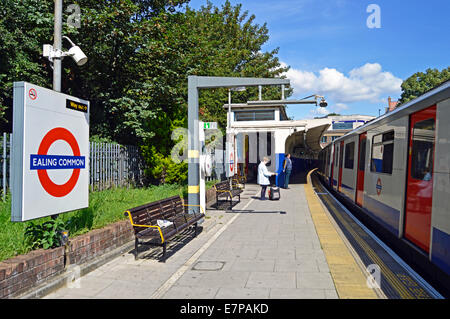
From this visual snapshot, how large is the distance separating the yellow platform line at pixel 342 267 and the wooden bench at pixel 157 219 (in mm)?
2774

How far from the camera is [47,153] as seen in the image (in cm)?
469

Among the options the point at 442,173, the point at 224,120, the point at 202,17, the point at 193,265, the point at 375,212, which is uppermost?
the point at 202,17

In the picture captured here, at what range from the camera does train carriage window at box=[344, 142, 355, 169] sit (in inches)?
464

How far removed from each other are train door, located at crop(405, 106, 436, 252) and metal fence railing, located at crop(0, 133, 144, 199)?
320 inches

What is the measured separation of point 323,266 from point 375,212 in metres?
3.31

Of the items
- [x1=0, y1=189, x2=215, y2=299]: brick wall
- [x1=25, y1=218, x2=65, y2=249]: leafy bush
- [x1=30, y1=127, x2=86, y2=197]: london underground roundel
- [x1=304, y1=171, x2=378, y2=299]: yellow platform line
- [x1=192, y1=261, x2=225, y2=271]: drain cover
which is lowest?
[x1=192, y1=261, x2=225, y2=271]: drain cover

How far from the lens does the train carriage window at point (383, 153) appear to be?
7.05 metres

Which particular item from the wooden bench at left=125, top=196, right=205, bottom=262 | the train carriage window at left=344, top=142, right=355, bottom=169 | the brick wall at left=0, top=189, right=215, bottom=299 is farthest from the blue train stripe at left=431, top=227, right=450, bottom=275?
the train carriage window at left=344, top=142, right=355, bottom=169

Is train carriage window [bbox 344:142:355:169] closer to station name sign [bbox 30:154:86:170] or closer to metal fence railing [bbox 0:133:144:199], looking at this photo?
metal fence railing [bbox 0:133:144:199]

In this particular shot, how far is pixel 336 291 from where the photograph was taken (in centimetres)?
430

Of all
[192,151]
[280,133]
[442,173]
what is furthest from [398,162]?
[280,133]

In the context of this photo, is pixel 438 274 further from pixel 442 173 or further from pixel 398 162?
pixel 398 162

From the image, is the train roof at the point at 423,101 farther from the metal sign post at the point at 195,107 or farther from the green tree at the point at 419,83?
the green tree at the point at 419,83
